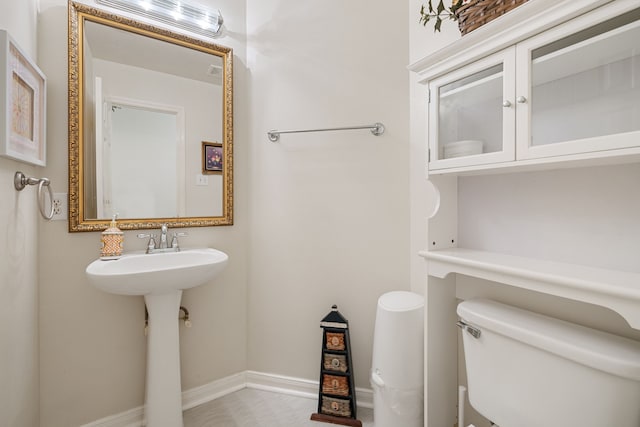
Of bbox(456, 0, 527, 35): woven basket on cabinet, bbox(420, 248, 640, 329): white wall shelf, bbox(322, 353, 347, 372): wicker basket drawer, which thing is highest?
bbox(456, 0, 527, 35): woven basket on cabinet

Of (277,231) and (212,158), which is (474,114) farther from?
(212,158)

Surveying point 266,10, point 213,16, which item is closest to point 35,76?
point 213,16

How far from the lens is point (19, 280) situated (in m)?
1.15

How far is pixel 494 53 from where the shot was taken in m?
0.94

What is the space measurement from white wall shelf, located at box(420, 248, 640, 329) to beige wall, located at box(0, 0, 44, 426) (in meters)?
1.49

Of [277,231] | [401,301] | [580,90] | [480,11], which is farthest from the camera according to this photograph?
[277,231]

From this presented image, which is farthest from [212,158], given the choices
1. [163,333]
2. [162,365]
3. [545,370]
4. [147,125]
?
[545,370]

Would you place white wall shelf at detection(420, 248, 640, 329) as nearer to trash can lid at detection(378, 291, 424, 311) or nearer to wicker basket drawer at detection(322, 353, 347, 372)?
trash can lid at detection(378, 291, 424, 311)

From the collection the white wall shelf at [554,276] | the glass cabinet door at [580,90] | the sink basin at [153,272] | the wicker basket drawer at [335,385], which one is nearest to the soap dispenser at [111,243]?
the sink basin at [153,272]

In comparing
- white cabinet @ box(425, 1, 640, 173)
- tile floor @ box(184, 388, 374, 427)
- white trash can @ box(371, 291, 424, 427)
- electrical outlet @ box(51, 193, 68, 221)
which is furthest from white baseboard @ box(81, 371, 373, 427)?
white cabinet @ box(425, 1, 640, 173)

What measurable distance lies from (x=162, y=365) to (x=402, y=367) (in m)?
1.09

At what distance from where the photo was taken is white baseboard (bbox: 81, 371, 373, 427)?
A: 1.54m

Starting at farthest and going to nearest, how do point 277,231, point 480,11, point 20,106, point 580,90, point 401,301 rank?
point 277,231
point 401,301
point 20,106
point 480,11
point 580,90

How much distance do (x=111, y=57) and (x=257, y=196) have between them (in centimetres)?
100
